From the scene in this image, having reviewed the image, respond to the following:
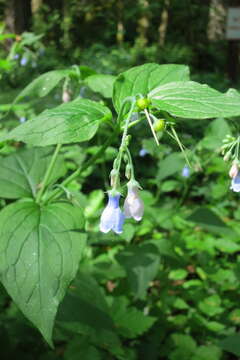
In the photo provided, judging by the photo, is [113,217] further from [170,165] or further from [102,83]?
[170,165]

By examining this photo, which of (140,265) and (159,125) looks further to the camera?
(140,265)

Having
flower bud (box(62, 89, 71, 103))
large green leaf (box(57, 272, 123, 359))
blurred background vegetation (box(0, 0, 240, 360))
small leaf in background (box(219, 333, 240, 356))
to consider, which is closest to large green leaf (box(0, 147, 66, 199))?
blurred background vegetation (box(0, 0, 240, 360))

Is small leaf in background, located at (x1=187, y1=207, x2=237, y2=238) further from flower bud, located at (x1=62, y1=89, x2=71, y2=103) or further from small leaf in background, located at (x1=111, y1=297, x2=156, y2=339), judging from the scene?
flower bud, located at (x1=62, y1=89, x2=71, y2=103)

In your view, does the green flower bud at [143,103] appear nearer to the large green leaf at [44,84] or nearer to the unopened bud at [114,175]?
Answer: the unopened bud at [114,175]

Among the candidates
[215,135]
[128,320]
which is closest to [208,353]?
[128,320]

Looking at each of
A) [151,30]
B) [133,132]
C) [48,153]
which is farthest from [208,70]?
[48,153]

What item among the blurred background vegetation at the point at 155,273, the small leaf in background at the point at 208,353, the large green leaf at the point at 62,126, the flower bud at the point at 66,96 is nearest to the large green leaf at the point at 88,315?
the blurred background vegetation at the point at 155,273
